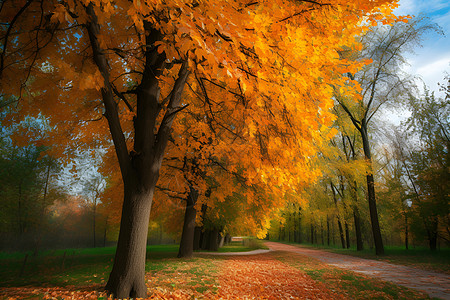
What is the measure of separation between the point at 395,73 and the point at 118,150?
1725 cm

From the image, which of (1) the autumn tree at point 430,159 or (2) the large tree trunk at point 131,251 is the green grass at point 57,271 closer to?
(2) the large tree trunk at point 131,251

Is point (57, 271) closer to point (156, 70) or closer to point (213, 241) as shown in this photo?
point (156, 70)

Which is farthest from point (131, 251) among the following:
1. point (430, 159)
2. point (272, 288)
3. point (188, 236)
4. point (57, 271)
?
point (430, 159)

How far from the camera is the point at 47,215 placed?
21234 millimetres

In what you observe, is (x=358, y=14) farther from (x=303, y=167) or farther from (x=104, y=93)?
(x=104, y=93)

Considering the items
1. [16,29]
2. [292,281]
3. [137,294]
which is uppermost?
[16,29]

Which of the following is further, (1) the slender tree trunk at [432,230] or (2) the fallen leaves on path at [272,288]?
(1) the slender tree trunk at [432,230]

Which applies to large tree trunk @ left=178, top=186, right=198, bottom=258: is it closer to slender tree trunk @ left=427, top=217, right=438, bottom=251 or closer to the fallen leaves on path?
the fallen leaves on path

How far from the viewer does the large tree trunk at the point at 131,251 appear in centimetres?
421

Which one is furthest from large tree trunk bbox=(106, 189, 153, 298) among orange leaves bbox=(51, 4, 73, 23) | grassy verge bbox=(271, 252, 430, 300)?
grassy verge bbox=(271, 252, 430, 300)

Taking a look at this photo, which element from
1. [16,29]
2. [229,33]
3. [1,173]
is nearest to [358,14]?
[229,33]

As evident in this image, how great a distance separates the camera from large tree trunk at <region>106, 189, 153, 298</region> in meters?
4.21

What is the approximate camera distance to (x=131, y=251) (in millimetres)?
4324

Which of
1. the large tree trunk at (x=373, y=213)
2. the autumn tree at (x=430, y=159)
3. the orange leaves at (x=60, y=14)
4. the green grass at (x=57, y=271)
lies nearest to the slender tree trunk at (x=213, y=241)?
the green grass at (x=57, y=271)
